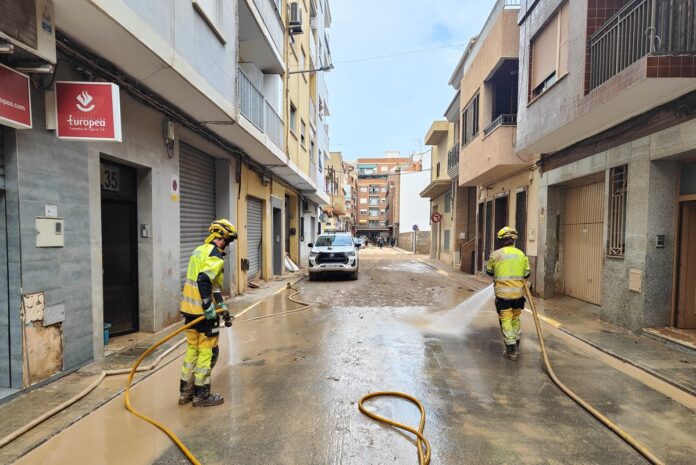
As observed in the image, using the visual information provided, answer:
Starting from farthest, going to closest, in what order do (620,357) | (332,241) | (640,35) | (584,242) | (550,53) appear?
(332,241) < (584,242) < (550,53) < (640,35) < (620,357)

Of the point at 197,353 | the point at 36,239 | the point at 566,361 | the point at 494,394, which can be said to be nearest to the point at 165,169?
the point at 36,239

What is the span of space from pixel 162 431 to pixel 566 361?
4.92m

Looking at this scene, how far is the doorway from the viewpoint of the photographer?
15057 mm

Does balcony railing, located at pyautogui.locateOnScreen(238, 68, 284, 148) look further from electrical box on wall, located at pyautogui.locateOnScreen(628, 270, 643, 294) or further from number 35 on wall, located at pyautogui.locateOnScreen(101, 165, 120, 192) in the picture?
electrical box on wall, located at pyautogui.locateOnScreen(628, 270, 643, 294)

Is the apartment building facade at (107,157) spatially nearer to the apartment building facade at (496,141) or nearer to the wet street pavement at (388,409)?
the wet street pavement at (388,409)

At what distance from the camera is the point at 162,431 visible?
10.3ft

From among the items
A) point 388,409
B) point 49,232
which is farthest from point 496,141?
point 49,232

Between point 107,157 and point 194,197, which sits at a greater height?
point 107,157

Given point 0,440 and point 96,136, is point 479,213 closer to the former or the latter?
point 96,136

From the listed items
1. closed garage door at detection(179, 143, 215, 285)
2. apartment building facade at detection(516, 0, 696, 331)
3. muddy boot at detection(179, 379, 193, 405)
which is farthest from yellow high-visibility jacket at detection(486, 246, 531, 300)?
closed garage door at detection(179, 143, 215, 285)

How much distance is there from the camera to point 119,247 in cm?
595

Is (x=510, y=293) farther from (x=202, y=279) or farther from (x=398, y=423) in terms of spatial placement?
(x=202, y=279)

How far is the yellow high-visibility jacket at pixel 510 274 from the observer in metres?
5.11

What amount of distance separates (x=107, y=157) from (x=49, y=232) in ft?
5.21
